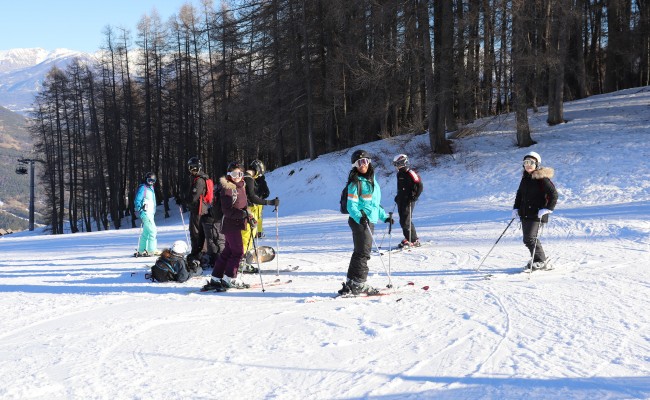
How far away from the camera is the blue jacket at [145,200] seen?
36.9ft

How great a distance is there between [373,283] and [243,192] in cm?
246

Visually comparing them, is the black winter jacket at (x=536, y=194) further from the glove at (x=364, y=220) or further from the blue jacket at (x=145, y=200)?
the blue jacket at (x=145, y=200)

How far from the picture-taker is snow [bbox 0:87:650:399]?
13.6ft

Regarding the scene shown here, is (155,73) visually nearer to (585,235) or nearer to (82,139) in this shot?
(82,139)

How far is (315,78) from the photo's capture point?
2847 cm

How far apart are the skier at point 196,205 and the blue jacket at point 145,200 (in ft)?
7.12

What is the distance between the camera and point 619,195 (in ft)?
49.3

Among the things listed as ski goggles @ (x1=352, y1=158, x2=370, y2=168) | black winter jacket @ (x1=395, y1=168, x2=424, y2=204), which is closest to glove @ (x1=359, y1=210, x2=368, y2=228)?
ski goggles @ (x1=352, y1=158, x2=370, y2=168)

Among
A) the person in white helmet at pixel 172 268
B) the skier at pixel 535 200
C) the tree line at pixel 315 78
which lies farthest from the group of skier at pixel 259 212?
the tree line at pixel 315 78

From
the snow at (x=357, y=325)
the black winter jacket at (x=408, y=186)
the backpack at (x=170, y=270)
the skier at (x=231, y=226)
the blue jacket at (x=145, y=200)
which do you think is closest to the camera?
the snow at (x=357, y=325)

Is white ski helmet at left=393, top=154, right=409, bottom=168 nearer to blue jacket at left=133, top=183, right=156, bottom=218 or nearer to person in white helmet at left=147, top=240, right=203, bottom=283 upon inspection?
person in white helmet at left=147, top=240, right=203, bottom=283

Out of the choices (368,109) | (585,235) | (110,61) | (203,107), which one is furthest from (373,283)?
(110,61)

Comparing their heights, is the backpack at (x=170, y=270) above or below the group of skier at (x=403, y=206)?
below

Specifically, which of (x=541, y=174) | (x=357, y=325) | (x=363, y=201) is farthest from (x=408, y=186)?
(x=357, y=325)
